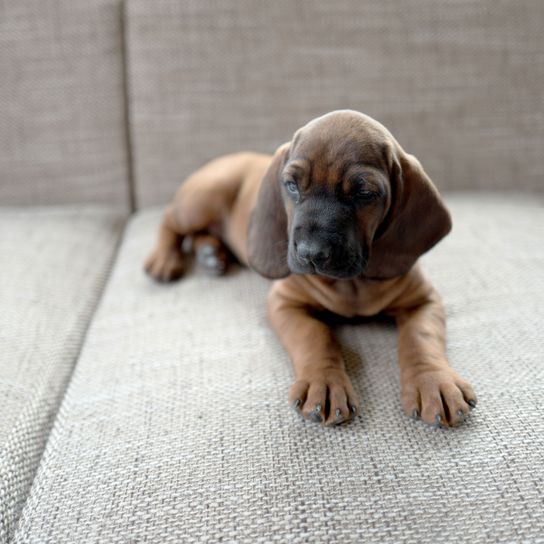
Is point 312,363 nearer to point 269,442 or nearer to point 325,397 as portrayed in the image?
point 325,397

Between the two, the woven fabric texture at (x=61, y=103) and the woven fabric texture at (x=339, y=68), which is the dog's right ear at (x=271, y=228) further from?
the woven fabric texture at (x=61, y=103)

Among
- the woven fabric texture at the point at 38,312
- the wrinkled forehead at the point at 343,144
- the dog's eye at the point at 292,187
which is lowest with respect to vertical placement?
the woven fabric texture at the point at 38,312

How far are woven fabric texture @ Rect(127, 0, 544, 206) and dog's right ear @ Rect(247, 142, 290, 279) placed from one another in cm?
101

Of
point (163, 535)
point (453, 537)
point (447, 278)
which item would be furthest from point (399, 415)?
point (447, 278)

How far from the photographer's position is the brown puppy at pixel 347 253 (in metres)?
1.40

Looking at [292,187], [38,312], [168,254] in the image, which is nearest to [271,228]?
[292,187]

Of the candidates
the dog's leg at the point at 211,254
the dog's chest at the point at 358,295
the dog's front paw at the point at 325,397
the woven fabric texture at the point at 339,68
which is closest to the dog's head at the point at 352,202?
the dog's chest at the point at 358,295

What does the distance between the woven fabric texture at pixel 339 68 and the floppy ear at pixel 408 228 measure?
3.63 feet

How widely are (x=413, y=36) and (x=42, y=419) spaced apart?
83.0 inches

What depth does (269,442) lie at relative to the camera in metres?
1.34

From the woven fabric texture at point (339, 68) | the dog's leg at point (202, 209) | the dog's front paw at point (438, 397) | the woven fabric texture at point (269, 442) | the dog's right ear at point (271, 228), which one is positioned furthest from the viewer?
the woven fabric texture at point (339, 68)

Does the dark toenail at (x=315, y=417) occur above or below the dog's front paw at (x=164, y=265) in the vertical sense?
above

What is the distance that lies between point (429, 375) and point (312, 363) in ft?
0.92

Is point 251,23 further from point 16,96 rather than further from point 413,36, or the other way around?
point 16,96
